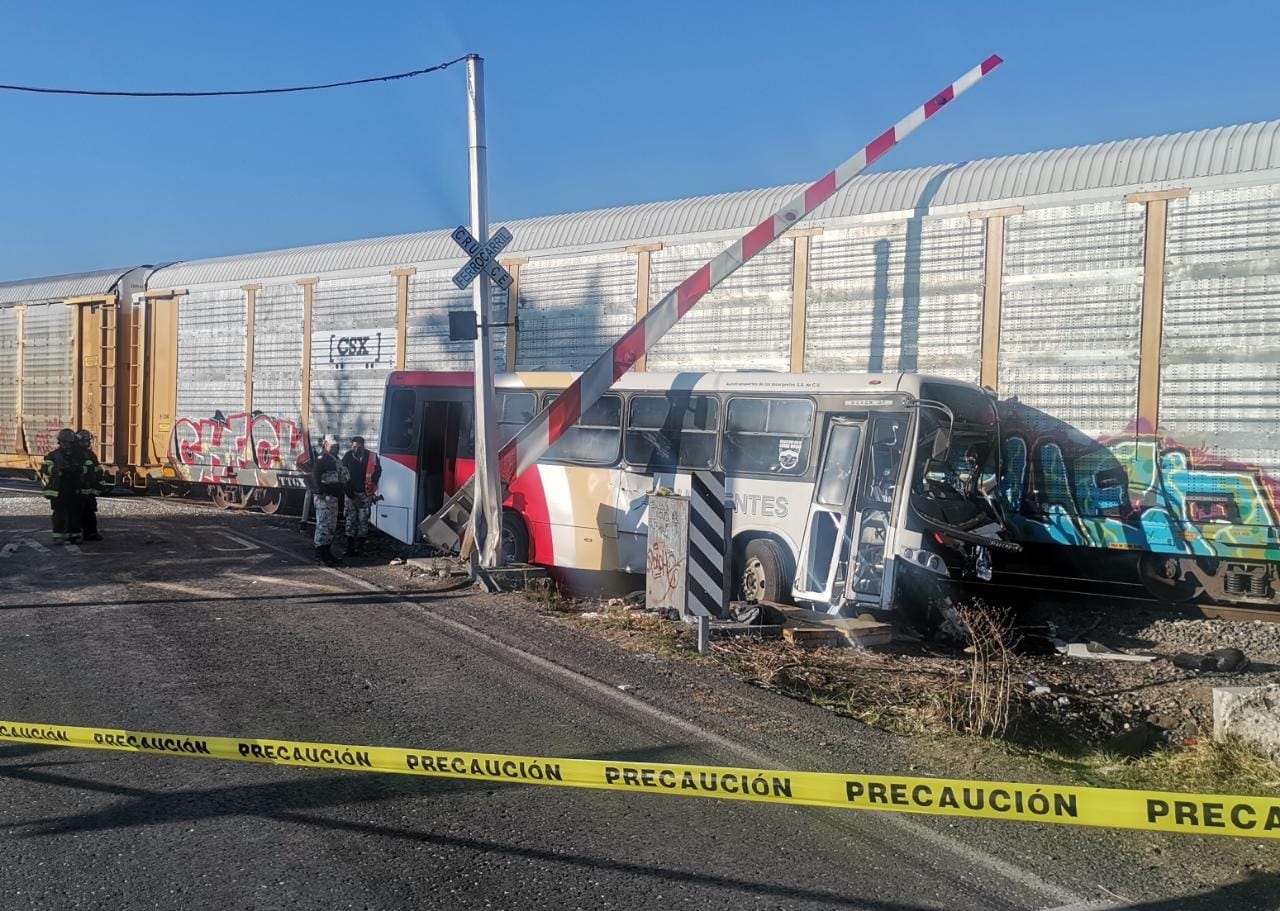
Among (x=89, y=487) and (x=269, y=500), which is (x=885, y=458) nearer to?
(x=89, y=487)

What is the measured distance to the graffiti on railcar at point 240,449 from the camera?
17.9 meters

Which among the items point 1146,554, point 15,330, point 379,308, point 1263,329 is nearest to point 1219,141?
point 1263,329

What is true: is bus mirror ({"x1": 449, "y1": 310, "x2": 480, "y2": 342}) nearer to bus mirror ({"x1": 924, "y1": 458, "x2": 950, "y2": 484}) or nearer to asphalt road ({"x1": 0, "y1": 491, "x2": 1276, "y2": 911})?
asphalt road ({"x1": 0, "y1": 491, "x2": 1276, "y2": 911})

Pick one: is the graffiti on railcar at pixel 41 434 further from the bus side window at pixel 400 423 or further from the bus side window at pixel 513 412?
the bus side window at pixel 513 412

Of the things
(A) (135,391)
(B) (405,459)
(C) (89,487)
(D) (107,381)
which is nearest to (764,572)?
(B) (405,459)

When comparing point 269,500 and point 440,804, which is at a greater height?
point 269,500

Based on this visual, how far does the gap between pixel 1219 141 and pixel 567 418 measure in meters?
7.02

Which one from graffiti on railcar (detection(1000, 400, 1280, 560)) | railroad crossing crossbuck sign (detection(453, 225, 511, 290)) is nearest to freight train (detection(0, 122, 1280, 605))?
graffiti on railcar (detection(1000, 400, 1280, 560))

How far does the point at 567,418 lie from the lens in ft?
36.4

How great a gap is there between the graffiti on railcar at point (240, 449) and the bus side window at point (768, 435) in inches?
339

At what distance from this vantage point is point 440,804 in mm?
4949

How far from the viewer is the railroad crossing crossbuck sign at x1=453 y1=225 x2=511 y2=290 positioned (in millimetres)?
10922

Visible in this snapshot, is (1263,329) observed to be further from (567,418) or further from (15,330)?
(15,330)

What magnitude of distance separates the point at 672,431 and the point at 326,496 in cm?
447
